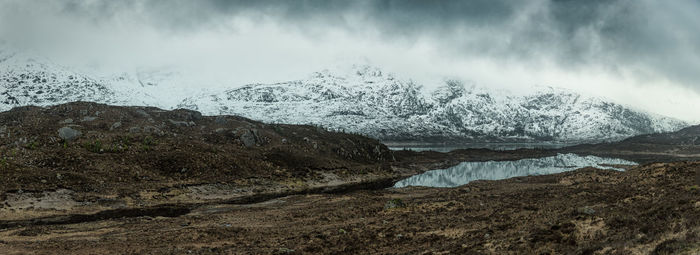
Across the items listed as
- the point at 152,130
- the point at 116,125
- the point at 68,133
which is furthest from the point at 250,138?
the point at 68,133

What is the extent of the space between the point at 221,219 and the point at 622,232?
114ft

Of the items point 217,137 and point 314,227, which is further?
point 217,137

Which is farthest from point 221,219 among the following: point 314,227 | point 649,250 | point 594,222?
point 649,250

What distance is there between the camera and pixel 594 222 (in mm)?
22766

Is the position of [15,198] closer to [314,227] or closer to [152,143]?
[152,143]

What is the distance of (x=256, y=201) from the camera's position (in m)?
62.6

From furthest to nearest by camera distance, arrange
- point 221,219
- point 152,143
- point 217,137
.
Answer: point 217,137 < point 152,143 < point 221,219

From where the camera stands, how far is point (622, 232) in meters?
20.0

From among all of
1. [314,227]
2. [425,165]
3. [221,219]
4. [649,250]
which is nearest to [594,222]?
[649,250]

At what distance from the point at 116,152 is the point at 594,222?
233 ft

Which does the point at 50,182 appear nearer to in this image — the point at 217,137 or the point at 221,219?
the point at 221,219

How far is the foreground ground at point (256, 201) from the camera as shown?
893 inches

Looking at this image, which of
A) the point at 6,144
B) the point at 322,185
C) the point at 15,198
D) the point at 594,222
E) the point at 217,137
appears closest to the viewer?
the point at 594,222

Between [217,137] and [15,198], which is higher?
[217,137]
